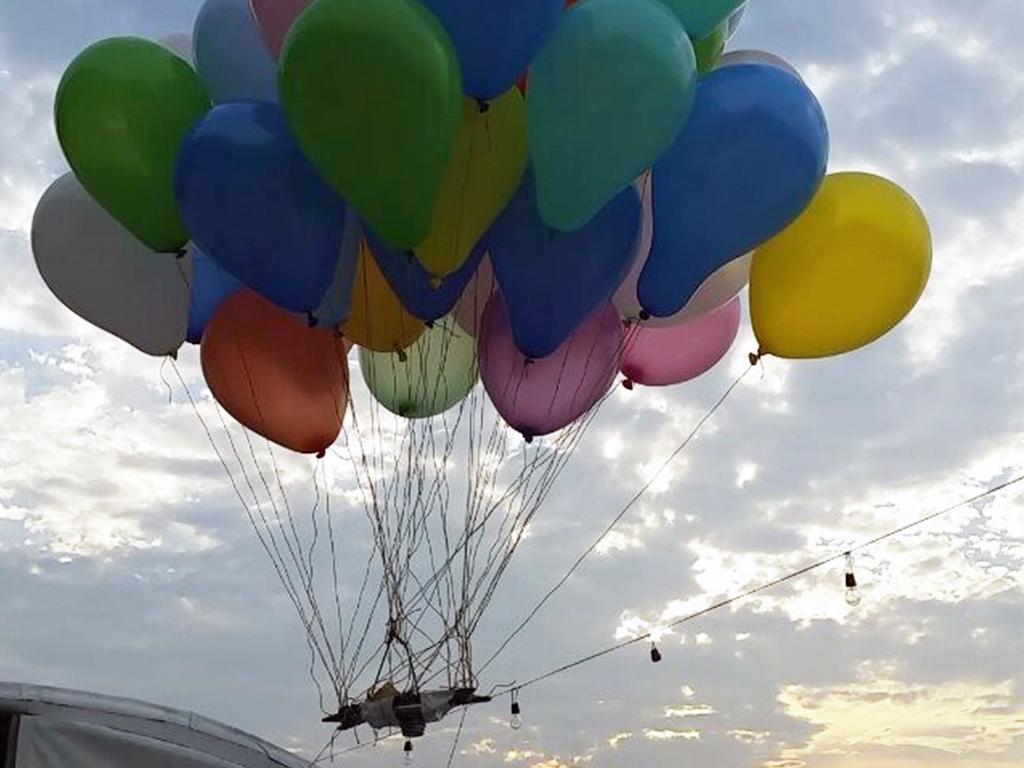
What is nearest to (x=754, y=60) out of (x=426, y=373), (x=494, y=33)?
(x=494, y=33)

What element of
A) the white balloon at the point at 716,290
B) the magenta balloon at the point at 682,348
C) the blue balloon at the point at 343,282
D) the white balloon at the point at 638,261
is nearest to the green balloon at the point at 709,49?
the white balloon at the point at 638,261

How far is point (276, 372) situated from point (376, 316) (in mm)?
617

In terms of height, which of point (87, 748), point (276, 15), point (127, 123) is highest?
point (276, 15)

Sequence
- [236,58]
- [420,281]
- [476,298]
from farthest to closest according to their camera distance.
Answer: [476,298] → [420,281] → [236,58]

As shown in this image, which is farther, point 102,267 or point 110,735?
point 102,267

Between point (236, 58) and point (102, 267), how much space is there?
1.32 meters

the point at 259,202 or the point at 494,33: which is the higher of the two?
the point at 494,33

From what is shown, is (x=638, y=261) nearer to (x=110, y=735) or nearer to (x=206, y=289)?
(x=206, y=289)

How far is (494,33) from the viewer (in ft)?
14.4

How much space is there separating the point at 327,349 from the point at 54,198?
1551 mm

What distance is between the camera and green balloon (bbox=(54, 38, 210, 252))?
16.3 ft

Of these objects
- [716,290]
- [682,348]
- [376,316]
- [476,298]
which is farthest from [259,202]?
[682,348]

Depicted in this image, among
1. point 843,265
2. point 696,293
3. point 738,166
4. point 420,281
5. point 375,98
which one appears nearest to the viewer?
point 375,98

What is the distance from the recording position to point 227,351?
5.86m
